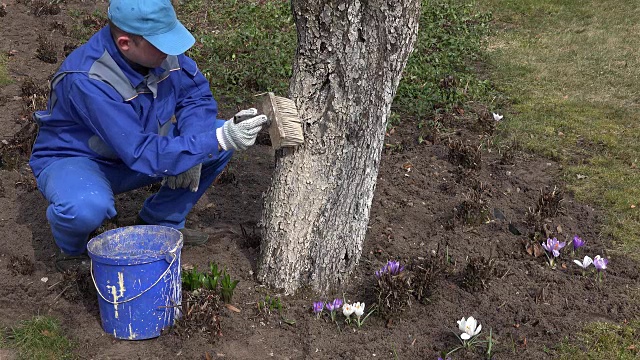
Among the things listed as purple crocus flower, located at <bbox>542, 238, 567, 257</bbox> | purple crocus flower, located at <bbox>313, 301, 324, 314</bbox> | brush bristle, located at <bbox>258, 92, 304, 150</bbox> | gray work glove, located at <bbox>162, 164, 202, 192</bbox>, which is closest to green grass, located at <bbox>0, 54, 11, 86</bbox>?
gray work glove, located at <bbox>162, 164, 202, 192</bbox>

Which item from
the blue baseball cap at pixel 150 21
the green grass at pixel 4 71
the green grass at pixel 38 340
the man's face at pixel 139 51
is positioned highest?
the blue baseball cap at pixel 150 21

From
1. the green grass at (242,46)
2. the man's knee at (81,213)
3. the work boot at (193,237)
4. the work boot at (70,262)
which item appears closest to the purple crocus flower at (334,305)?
the work boot at (193,237)

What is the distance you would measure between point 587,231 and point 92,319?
10.4 feet

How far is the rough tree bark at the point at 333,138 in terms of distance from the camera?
3570 millimetres

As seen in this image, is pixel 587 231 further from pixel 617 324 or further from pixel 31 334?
pixel 31 334

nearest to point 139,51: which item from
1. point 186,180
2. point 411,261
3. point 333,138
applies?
point 186,180

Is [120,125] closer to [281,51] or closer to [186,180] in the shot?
[186,180]

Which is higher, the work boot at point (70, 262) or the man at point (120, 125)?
the man at point (120, 125)

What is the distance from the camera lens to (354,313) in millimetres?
3883

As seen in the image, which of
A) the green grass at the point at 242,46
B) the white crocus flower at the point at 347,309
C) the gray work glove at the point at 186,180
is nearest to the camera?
the white crocus flower at the point at 347,309

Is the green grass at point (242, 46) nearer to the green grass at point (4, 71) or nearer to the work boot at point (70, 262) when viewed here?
the green grass at point (4, 71)

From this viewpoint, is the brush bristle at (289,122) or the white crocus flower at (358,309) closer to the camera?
the brush bristle at (289,122)

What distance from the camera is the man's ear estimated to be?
3818 millimetres

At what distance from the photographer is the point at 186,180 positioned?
4371mm
